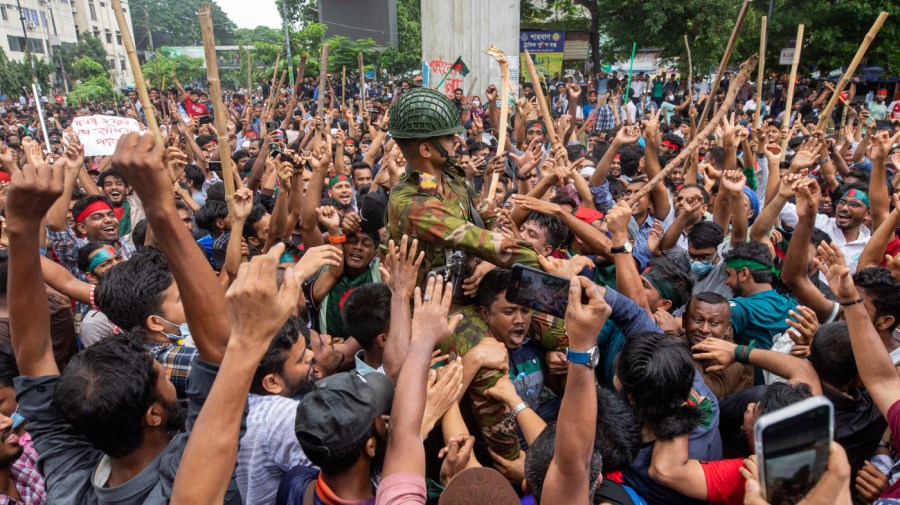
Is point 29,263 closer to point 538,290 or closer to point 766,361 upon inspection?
point 538,290

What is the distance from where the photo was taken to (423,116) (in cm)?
311

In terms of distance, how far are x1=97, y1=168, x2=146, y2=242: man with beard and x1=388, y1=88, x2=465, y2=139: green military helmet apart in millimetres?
4251

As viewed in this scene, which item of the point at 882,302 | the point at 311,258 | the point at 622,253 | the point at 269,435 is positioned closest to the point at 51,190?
the point at 311,258

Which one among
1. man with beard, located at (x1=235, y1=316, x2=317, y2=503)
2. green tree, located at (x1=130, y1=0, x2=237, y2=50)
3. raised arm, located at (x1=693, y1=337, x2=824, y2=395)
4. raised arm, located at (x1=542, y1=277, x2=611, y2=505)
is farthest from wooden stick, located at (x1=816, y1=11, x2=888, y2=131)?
green tree, located at (x1=130, y1=0, x2=237, y2=50)

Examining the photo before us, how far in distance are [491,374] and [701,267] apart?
9.16 ft

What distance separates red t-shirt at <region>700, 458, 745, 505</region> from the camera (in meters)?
2.43

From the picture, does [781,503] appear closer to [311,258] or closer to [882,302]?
[311,258]

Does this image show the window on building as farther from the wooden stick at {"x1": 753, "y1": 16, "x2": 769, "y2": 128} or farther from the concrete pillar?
the wooden stick at {"x1": 753, "y1": 16, "x2": 769, "y2": 128}

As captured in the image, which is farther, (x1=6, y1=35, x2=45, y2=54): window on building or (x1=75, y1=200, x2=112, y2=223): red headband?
(x1=6, y1=35, x2=45, y2=54): window on building

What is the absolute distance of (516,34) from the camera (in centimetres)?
1861

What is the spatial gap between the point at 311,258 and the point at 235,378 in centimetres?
62

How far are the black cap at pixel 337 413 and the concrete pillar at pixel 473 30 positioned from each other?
16557 millimetres

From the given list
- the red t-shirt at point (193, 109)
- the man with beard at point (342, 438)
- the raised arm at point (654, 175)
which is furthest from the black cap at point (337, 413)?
the red t-shirt at point (193, 109)

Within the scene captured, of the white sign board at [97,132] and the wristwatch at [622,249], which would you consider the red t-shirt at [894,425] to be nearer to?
the wristwatch at [622,249]
